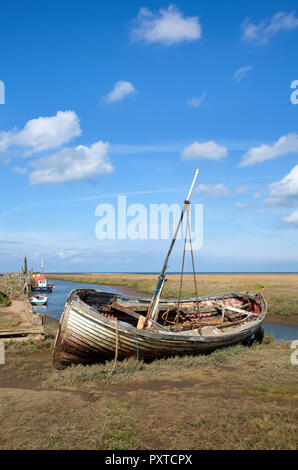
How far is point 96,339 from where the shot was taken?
34.5 feet

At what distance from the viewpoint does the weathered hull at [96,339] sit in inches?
412

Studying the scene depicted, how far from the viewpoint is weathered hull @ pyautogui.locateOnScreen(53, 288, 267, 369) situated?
10.5m

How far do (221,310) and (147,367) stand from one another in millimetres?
8819

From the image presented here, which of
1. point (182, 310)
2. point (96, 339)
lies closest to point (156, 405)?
point (96, 339)

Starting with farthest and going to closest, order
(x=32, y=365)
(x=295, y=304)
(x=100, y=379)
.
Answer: (x=295, y=304) → (x=32, y=365) → (x=100, y=379)

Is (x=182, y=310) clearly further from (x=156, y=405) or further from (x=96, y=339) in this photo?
(x=156, y=405)

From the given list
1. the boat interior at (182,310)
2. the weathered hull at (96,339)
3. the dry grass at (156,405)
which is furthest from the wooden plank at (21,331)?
the weathered hull at (96,339)

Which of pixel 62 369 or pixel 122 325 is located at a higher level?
pixel 122 325

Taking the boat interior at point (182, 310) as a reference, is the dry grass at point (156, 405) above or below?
below

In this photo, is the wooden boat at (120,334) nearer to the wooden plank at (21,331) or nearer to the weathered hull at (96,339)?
the weathered hull at (96,339)

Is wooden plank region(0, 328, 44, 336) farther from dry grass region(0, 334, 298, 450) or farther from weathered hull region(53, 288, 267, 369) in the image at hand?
weathered hull region(53, 288, 267, 369)

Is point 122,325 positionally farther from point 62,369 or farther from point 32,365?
point 32,365
